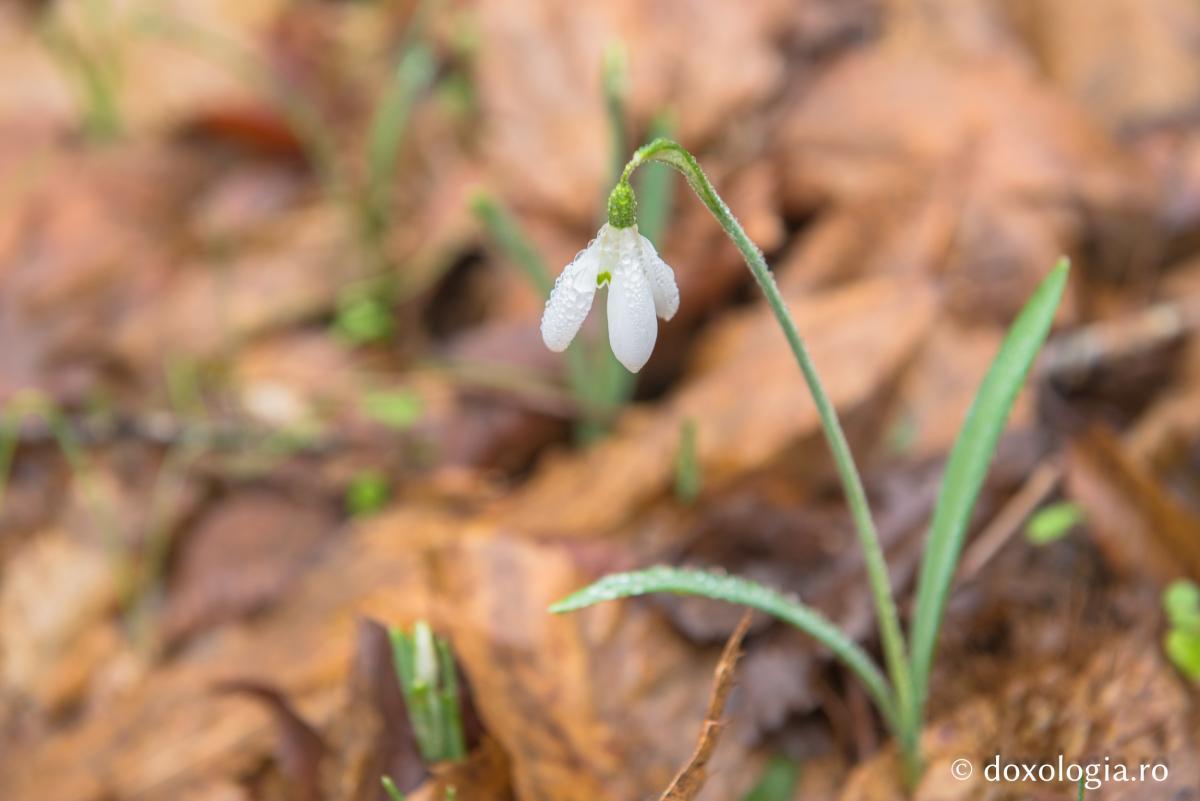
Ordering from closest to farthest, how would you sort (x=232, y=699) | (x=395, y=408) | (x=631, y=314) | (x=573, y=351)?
(x=631, y=314) → (x=232, y=699) → (x=573, y=351) → (x=395, y=408)

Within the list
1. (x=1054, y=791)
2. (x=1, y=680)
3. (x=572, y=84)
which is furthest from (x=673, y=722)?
(x=572, y=84)

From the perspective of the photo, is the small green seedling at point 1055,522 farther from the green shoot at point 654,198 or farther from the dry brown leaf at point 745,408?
the green shoot at point 654,198

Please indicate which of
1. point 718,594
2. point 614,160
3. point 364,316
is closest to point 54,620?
point 364,316

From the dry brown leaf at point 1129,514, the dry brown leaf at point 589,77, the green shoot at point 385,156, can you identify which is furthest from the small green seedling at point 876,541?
the green shoot at point 385,156

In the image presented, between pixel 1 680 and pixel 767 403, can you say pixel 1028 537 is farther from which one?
pixel 1 680

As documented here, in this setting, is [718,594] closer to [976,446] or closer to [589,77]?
[976,446]
